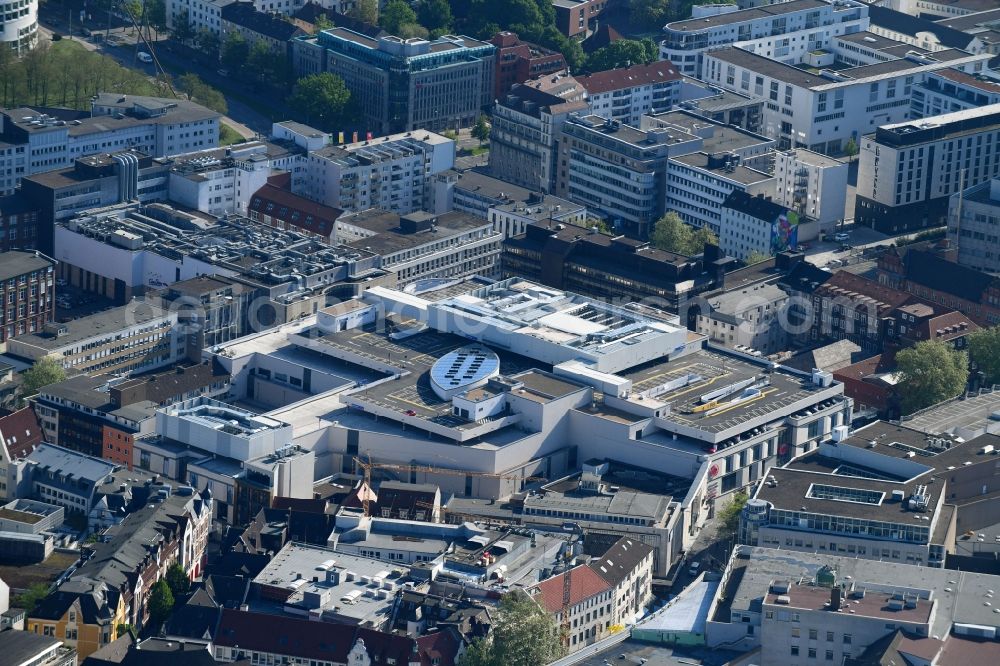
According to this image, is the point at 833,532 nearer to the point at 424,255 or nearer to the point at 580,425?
the point at 580,425

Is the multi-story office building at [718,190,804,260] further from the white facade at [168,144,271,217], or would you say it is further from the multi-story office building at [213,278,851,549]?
the white facade at [168,144,271,217]

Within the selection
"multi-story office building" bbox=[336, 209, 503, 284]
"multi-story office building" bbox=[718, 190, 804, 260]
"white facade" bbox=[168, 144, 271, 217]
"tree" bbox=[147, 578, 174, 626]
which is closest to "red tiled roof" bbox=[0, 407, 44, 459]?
"tree" bbox=[147, 578, 174, 626]

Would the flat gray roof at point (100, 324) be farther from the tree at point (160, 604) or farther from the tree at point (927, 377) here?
the tree at point (927, 377)

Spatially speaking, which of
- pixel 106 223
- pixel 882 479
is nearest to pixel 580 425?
pixel 882 479

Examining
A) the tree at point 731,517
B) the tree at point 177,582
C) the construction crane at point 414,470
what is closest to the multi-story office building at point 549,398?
the construction crane at point 414,470

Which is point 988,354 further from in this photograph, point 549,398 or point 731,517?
point 549,398

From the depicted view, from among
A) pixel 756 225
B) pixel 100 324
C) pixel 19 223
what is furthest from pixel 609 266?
pixel 19 223
